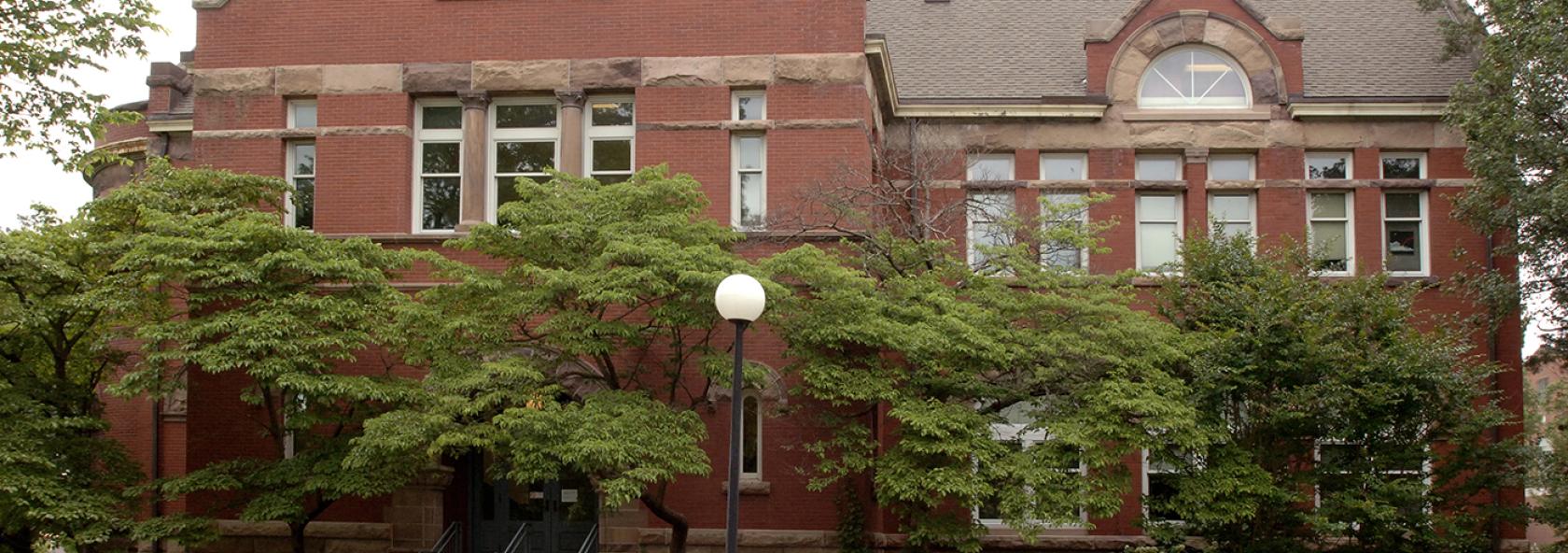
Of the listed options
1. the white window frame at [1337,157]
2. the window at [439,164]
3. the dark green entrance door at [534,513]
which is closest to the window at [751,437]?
the dark green entrance door at [534,513]

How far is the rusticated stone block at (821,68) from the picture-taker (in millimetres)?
20766

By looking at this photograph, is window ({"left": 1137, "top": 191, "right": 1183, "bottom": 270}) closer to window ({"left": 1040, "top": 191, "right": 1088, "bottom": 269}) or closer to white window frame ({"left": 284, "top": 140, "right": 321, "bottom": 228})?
window ({"left": 1040, "top": 191, "right": 1088, "bottom": 269})

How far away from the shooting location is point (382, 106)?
21516mm

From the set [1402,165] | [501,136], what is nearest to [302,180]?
[501,136]

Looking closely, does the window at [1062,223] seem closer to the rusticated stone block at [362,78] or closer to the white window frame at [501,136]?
the white window frame at [501,136]

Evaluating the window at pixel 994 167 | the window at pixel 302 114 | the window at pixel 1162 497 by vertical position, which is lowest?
the window at pixel 1162 497

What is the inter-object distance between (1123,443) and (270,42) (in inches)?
520

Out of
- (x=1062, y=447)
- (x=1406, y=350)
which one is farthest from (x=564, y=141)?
(x=1406, y=350)

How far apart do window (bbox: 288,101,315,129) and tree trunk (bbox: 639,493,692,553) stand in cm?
784

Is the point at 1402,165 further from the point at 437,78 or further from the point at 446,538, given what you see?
the point at 446,538

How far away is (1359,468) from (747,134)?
9068 mm

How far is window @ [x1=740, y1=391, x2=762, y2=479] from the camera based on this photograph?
20.4m

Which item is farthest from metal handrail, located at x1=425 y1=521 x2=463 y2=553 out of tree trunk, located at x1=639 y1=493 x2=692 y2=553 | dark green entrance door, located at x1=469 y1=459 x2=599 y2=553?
tree trunk, located at x1=639 y1=493 x2=692 y2=553

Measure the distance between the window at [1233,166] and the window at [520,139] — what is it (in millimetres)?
10324
